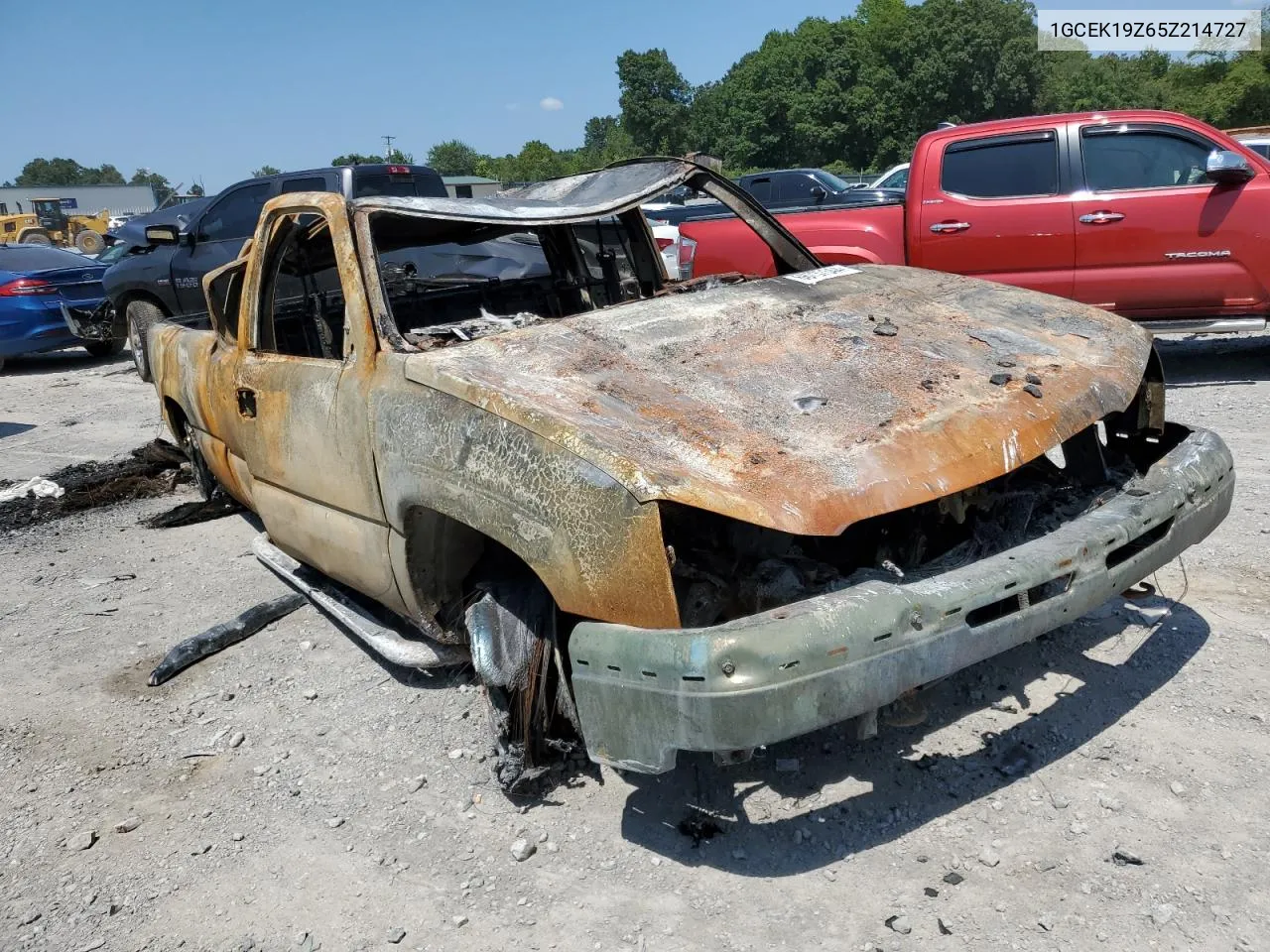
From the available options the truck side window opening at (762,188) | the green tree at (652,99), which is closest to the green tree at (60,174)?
the green tree at (652,99)

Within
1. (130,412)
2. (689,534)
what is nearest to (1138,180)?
(689,534)

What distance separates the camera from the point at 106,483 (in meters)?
6.41

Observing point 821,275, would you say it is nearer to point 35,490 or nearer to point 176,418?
point 176,418

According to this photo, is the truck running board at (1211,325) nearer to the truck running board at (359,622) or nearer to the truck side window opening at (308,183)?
the truck running board at (359,622)

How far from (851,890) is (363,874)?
4.14 feet

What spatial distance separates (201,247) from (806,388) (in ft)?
28.5

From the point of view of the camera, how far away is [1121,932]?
2119 mm

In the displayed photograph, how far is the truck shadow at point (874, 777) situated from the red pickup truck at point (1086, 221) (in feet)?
14.3

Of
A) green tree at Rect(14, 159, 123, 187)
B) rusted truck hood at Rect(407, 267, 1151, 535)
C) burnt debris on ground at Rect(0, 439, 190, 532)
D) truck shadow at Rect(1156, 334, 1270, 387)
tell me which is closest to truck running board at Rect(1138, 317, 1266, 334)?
truck shadow at Rect(1156, 334, 1270, 387)

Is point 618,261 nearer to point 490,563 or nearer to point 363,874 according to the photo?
point 490,563

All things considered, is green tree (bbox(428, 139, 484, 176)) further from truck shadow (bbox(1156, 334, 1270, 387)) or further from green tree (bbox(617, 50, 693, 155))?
truck shadow (bbox(1156, 334, 1270, 387))

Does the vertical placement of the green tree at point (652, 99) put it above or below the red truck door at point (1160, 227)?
above

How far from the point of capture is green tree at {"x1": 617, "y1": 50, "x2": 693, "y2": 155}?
75.4 metres

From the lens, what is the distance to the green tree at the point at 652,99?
75375 mm
